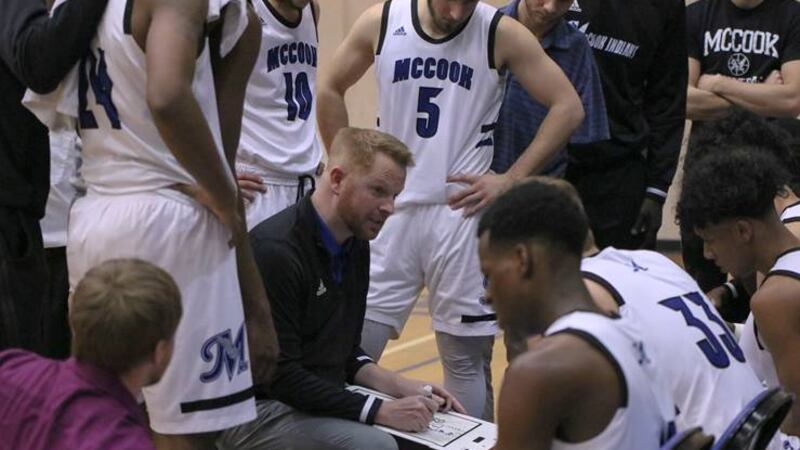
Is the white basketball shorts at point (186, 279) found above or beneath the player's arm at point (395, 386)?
Answer: above

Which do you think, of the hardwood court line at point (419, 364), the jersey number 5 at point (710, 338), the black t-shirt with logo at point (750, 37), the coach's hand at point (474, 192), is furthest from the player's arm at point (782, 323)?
the hardwood court line at point (419, 364)

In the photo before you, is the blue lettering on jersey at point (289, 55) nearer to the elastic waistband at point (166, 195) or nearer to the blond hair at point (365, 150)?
the blond hair at point (365, 150)

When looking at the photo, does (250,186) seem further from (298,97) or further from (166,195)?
(166,195)

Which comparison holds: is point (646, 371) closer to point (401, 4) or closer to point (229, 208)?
point (229, 208)

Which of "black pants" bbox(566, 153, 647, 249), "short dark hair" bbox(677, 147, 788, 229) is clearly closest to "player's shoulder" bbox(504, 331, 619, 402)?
"short dark hair" bbox(677, 147, 788, 229)

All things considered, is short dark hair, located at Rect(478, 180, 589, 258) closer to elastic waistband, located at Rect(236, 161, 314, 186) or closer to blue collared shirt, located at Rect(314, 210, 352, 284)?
blue collared shirt, located at Rect(314, 210, 352, 284)

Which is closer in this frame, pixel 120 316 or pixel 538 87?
pixel 120 316

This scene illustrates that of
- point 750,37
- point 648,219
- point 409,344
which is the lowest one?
point 409,344

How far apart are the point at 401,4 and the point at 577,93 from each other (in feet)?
2.26

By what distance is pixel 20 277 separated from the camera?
3.01 m

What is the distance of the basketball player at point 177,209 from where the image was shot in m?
2.57

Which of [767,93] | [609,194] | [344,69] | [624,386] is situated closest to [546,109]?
[609,194]

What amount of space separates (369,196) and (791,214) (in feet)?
3.98

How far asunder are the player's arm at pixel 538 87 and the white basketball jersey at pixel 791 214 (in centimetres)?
78
